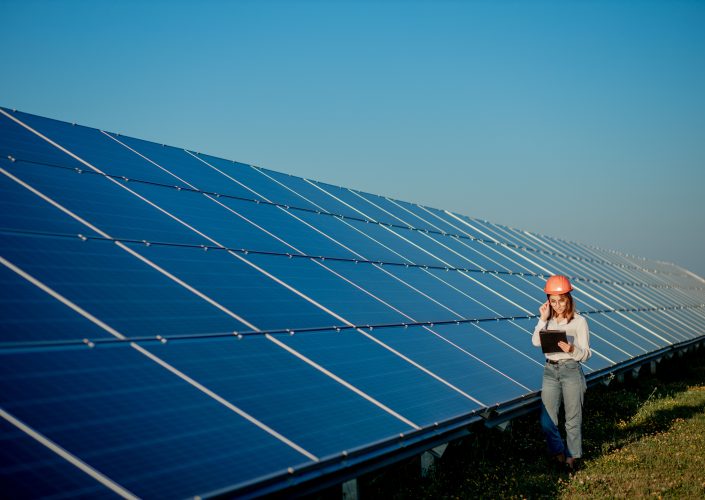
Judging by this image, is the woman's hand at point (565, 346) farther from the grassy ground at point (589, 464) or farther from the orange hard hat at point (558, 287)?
the grassy ground at point (589, 464)

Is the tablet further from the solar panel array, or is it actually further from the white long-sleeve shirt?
the solar panel array

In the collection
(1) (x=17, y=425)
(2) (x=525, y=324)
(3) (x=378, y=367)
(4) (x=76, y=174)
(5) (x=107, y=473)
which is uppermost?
(4) (x=76, y=174)

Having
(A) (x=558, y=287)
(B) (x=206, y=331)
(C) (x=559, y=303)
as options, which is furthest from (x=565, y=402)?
(B) (x=206, y=331)

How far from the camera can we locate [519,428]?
1245 cm

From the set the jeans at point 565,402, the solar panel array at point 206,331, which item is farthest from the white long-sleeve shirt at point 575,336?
the solar panel array at point 206,331

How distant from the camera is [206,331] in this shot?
7711mm

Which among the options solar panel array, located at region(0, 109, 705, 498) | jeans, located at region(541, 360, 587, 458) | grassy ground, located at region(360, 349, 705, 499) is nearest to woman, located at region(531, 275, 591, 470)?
jeans, located at region(541, 360, 587, 458)

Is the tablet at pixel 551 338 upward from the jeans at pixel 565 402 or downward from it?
upward

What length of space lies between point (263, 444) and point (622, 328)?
1620 centimetres

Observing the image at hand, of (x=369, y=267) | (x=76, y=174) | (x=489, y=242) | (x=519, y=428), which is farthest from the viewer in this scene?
(x=489, y=242)

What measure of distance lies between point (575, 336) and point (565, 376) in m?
0.66

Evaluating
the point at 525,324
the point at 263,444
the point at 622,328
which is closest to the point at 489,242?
the point at 622,328

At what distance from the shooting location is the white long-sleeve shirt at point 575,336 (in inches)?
403

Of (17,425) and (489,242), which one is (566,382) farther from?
(489,242)
